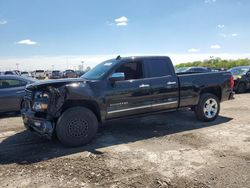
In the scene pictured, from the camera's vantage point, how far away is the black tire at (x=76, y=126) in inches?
211

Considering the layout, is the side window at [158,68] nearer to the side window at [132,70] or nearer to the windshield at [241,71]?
the side window at [132,70]

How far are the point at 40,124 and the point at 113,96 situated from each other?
1.67m

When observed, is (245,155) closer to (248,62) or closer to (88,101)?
(88,101)

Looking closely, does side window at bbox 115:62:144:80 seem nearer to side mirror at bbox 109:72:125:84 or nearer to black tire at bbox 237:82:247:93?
side mirror at bbox 109:72:125:84

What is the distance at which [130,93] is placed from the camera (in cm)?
612

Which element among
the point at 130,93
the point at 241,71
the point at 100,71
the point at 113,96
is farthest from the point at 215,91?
the point at 241,71

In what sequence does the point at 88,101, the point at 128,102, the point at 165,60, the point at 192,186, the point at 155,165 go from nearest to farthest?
the point at 192,186 < the point at 155,165 < the point at 88,101 < the point at 128,102 < the point at 165,60

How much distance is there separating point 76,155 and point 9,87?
5151mm

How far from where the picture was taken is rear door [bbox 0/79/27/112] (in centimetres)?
871

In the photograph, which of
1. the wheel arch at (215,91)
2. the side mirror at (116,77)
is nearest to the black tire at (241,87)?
the wheel arch at (215,91)

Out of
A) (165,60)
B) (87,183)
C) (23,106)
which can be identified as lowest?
(87,183)

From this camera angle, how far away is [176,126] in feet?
23.5

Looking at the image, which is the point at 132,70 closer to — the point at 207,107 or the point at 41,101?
the point at 41,101

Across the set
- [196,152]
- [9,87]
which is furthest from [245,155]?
[9,87]
